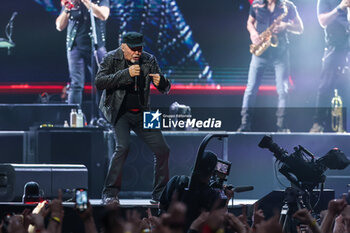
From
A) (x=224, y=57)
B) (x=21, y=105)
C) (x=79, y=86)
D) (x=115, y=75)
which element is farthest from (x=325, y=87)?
(x=115, y=75)

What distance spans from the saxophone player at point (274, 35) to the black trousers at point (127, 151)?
4178 millimetres

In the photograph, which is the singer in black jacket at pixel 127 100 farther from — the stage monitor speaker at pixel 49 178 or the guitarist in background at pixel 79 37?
the guitarist in background at pixel 79 37

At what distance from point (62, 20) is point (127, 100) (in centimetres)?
435

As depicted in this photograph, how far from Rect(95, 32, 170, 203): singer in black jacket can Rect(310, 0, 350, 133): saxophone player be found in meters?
4.77

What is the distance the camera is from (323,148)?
9609 millimetres

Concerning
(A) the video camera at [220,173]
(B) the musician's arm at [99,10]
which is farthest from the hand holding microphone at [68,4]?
(A) the video camera at [220,173]

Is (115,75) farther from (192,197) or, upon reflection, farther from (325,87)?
(325,87)

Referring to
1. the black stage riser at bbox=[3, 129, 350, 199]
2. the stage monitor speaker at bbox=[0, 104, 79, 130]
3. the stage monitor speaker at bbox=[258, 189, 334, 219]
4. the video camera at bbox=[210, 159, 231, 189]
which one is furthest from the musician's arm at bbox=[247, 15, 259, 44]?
the video camera at bbox=[210, 159, 231, 189]

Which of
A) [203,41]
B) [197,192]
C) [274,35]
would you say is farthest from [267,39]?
[197,192]

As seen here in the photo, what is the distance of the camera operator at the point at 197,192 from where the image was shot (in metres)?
5.25

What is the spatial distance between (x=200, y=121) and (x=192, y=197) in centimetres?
464

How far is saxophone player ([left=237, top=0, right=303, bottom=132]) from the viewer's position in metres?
10.4

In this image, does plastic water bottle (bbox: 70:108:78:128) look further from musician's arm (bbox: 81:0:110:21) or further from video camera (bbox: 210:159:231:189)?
video camera (bbox: 210:159:231:189)

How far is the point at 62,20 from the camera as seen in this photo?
10320 mm
